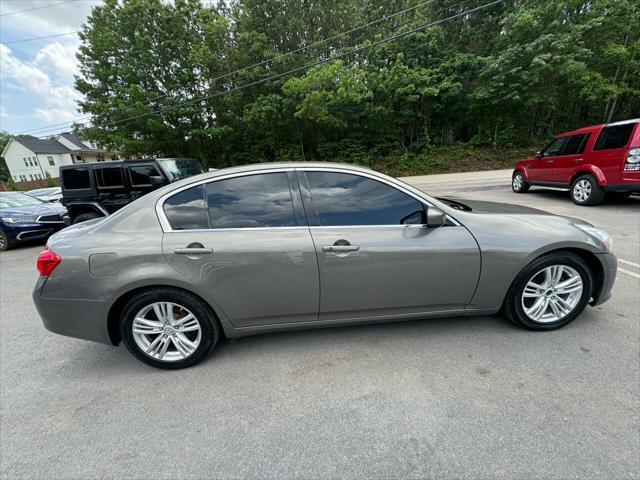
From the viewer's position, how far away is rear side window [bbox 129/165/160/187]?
6.13 m

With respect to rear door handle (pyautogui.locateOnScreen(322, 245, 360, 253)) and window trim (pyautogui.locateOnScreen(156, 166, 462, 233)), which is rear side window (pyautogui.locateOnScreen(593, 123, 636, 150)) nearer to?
window trim (pyautogui.locateOnScreen(156, 166, 462, 233))

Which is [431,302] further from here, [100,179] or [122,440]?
[100,179]

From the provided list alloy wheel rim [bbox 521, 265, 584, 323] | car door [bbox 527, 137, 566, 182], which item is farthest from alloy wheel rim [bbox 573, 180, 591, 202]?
alloy wheel rim [bbox 521, 265, 584, 323]

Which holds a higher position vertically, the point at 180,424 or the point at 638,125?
the point at 638,125

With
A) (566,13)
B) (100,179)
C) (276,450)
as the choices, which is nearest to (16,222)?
(100,179)

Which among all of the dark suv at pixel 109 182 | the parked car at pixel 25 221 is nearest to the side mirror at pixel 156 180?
the dark suv at pixel 109 182

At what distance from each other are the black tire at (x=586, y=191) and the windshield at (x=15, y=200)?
13588mm

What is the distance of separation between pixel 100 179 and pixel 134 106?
43.0ft

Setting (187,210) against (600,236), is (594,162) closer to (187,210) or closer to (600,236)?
(600,236)

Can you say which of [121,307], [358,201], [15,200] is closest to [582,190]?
[358,201]

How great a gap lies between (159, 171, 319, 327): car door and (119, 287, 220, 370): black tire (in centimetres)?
15

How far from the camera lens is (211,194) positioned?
2279mm

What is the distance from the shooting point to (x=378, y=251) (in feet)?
7.20

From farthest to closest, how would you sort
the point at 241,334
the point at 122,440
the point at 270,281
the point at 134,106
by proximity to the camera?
the point at 134,106 → the point at 241,334 → the point at 270,281 → the point at 122,440
